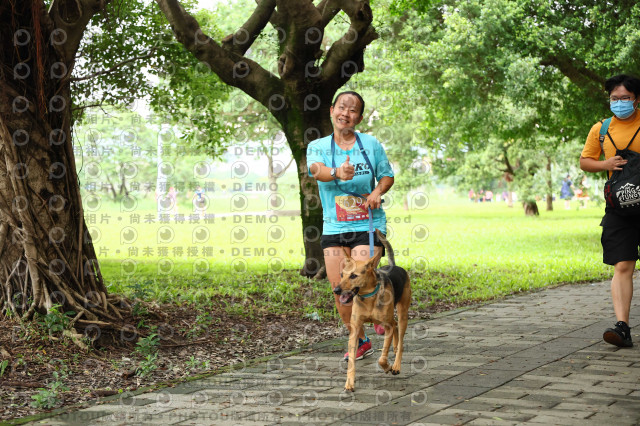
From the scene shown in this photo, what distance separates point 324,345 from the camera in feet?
23.7

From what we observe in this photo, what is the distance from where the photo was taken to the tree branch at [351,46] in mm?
11133

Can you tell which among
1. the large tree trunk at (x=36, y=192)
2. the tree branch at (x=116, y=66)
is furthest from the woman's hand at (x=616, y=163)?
the tree branch at (x=116, y=66)

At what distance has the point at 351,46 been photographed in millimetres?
11516

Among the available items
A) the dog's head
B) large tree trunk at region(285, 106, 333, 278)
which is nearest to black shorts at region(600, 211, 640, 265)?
the dog's head

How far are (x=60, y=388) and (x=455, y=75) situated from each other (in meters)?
18.0

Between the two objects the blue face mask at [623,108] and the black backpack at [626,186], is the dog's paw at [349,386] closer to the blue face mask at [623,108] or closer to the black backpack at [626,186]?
the black backpack at [626,186]

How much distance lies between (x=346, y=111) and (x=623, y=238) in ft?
9.54

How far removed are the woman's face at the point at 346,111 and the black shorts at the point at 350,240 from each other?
2.78 feet

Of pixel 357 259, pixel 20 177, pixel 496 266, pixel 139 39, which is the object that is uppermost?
pixel 139 39

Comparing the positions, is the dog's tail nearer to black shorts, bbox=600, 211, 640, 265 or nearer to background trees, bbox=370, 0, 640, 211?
black shorts, bbox=600, 211, 640, 265

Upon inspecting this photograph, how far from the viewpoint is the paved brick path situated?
470 cm

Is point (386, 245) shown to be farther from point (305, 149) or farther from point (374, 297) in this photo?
point (305, 149)

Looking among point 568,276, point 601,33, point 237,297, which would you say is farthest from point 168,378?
point 601,33

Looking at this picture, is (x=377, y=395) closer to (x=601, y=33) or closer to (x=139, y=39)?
(x=139, y=39)
